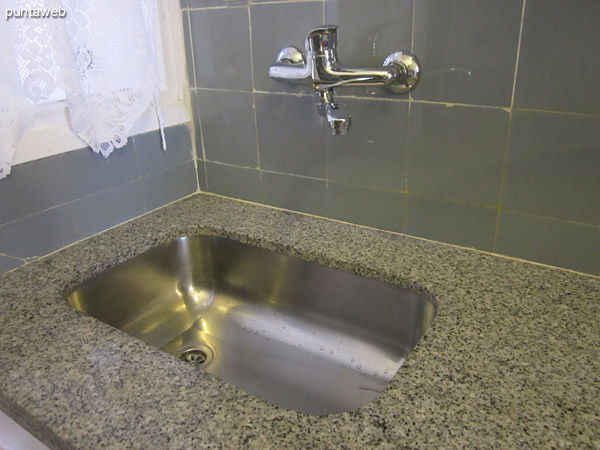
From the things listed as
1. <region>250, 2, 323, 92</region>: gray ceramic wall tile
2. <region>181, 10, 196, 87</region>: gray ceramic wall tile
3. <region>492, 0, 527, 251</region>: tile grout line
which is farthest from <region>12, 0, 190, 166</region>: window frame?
<region>492, 0, 527, 251</region>: tile grout line

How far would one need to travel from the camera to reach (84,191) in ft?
3.45

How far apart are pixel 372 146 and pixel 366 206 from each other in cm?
13

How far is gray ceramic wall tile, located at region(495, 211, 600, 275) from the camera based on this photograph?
2.81 feet

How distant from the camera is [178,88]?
48.3 inches

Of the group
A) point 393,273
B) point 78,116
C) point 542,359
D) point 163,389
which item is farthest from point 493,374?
point 78,116

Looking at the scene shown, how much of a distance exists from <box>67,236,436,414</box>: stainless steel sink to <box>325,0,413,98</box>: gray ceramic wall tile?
0.41 m

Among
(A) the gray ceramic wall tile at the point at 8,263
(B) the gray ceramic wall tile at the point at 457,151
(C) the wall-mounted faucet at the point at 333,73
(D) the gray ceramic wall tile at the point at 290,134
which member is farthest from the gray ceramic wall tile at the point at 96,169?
(B) the gray ceramic wall tile at the point at 457,151

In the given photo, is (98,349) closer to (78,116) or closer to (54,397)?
(54,397)

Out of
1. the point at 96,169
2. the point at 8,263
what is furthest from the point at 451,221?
the point at 8,263

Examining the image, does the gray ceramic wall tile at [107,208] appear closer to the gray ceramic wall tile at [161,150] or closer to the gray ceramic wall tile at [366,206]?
the gray ceramic wall tile at [161,150]

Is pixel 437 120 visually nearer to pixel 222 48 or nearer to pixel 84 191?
pixel 222 48

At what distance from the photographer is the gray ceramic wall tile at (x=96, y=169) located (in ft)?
3.34

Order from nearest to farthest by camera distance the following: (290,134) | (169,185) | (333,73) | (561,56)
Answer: (561,56)
(333,73)
(290,134)
(169,185)

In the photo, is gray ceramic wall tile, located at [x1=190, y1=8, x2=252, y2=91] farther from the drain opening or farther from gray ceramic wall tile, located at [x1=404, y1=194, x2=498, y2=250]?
the drain opening
